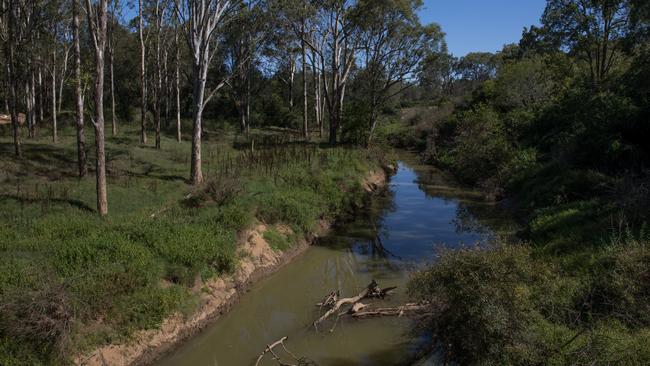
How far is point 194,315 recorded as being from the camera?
10.7 metres

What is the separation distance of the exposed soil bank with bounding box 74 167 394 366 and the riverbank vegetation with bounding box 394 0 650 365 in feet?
16.3

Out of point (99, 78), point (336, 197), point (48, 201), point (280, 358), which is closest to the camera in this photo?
point (280, 358)

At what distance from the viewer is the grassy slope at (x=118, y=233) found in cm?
808

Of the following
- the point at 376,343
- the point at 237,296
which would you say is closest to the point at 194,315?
the point at 237,296

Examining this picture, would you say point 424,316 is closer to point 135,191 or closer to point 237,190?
point 237,190

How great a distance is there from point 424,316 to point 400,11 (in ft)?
91.4

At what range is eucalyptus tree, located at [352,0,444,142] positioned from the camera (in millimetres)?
31875

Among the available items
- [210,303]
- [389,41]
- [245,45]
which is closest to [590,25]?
[389,41]

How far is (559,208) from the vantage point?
51.9 feet

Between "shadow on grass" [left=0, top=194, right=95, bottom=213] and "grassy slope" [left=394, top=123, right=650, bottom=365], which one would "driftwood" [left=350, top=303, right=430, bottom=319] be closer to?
"grassy slope" [left=394, top=123, right=650, bottom=365]

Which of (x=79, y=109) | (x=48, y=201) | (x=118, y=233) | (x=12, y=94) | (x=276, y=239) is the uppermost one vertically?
(x=12, y=94)

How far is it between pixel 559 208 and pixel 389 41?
23461 mm

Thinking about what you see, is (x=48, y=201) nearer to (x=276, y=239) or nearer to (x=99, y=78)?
(x=99, y=78)

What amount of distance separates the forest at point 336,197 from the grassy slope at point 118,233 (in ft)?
0.16
